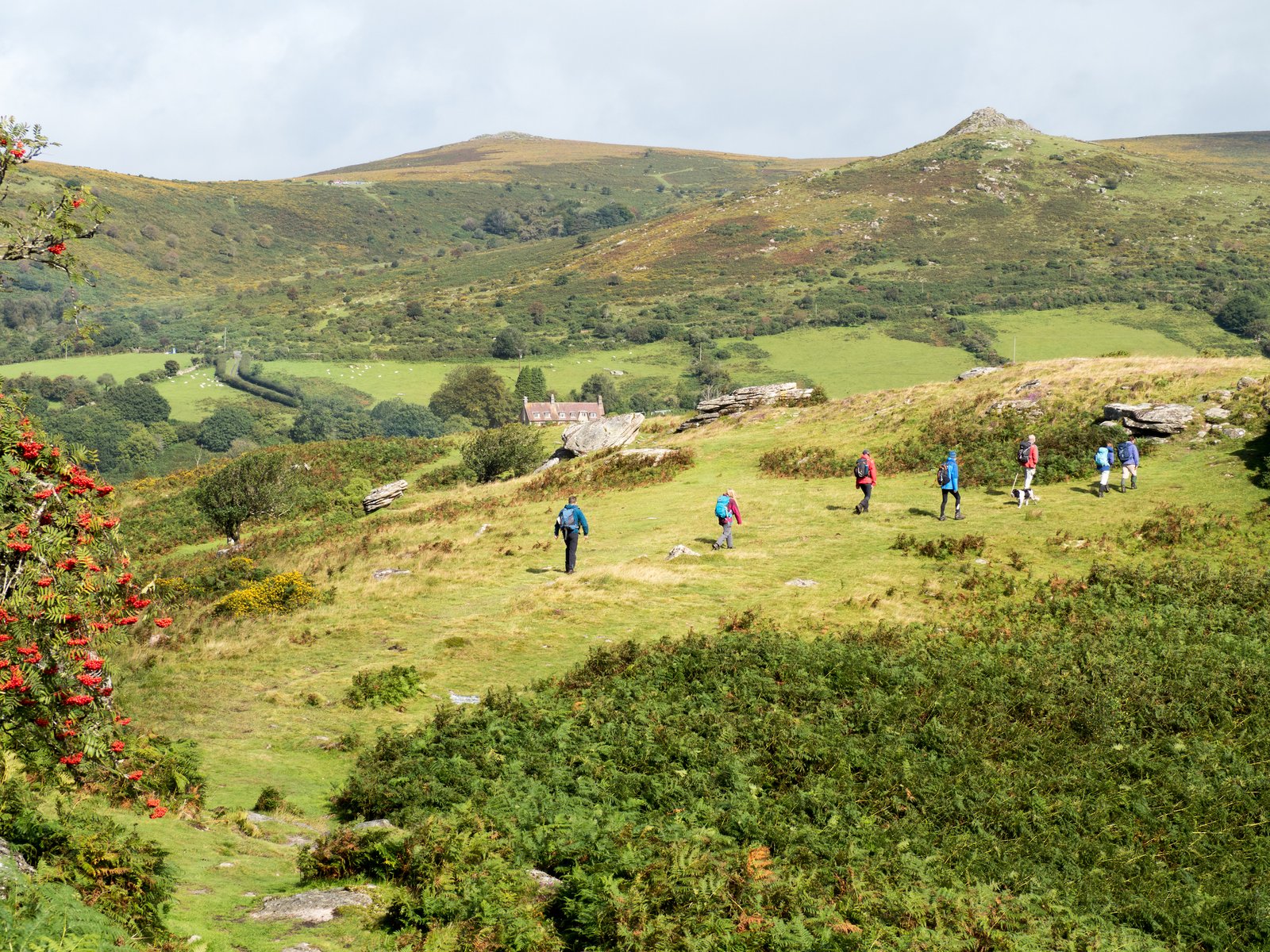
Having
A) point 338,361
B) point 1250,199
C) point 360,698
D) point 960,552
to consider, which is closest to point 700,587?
point 960,552

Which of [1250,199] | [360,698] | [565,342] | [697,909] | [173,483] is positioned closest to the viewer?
[697,909]

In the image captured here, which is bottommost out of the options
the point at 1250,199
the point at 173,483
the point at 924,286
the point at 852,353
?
the point at 173,483

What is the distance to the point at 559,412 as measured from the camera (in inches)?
4577

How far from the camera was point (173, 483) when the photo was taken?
190 feet

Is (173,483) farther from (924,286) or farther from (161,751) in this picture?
(924,286)

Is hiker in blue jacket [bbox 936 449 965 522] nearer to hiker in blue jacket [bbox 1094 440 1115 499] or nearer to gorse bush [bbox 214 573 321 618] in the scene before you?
hiker in blue jacket [bbox 1094 440 1115 499]

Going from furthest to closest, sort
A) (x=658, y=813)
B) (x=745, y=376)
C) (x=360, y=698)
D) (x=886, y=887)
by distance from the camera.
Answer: (x=745, y=376) → (x=360, y=698) → (x=658, y=813) → (x=886, y=887)

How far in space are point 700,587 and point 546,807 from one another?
11.8 meters

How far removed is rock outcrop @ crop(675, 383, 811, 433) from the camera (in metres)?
50.6

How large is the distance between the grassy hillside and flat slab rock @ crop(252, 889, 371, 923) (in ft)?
0.71

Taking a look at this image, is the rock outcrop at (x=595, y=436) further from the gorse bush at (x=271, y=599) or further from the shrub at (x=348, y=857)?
the shrub at (x=348, y=857)

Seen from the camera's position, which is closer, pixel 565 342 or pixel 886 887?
pixel 886 887

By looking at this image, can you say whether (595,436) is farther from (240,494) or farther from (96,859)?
(96,859)

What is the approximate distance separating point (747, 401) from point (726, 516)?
84.9 feet
